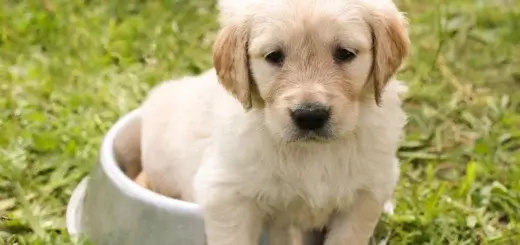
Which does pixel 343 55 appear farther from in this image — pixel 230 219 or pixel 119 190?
pixel 119 190

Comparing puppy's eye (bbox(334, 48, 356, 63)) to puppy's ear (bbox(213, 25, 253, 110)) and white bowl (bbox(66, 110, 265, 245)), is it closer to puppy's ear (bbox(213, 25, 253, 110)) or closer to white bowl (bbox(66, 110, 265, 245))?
puppy's ear (bbox(213, 25, 253, 110))

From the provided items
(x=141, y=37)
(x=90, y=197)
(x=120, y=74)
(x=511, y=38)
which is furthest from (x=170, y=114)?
(x=511, y=38)

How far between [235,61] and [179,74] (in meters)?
1.90

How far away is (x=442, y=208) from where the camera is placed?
3.20 metres

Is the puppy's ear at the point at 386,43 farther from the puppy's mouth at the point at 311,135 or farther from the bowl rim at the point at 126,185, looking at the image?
the bowl rim at the point at 126,185

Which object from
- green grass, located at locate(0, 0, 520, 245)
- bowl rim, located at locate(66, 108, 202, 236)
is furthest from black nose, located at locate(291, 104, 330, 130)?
green grass, located at locate(0, 0, 520, 245)

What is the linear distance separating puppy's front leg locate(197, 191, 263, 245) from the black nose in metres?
0.37

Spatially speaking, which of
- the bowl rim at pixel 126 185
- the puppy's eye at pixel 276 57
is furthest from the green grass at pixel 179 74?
the puppy's eye at pixel 276 57

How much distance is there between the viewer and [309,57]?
218 centimetres

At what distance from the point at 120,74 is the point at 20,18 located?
0.73 meters

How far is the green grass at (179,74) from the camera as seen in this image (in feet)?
10.6

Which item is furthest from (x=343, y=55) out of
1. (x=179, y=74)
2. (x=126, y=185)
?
(x=179, y=74)

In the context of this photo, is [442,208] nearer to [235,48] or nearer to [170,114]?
[170,114]

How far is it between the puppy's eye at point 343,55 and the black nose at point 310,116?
0.50ft
